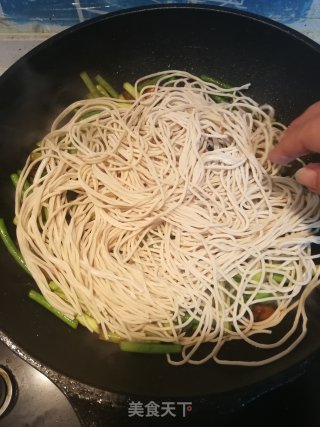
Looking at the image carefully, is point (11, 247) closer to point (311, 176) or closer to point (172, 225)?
point (172, 225)

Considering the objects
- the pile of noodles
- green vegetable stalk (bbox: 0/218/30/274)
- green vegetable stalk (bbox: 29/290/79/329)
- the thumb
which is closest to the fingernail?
the thumb

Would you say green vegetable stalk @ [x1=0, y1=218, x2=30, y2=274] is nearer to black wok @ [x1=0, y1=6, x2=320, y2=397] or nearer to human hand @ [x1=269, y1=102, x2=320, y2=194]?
black wok @ [x1=0, y1=6, x2=320, y2=397]

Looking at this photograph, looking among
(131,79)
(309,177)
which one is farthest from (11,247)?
(309,177)

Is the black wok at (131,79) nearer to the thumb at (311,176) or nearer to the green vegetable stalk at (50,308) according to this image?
the green vegetable stalk at (50,308)

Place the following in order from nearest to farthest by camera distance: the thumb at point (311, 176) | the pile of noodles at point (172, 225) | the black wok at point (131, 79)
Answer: the thumb at point (311, 176) → the black wok at point (131, 79) → the pile of noodles at point (172, 225)

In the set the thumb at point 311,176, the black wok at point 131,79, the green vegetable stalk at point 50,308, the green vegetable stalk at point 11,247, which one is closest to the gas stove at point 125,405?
the black wok at point 131,79
